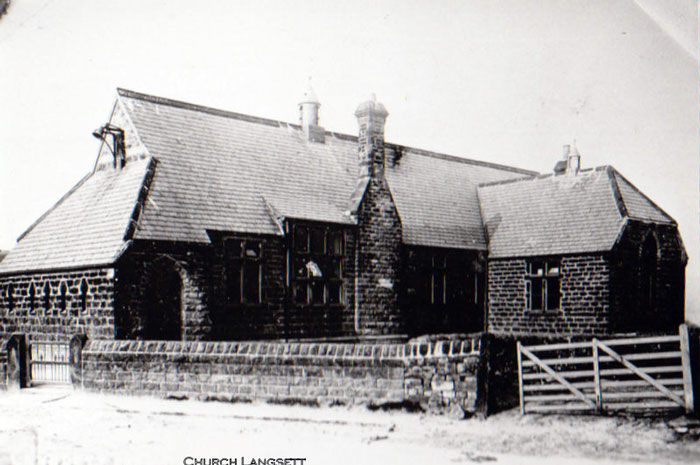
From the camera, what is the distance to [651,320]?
72.3ft

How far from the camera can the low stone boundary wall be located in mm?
11680

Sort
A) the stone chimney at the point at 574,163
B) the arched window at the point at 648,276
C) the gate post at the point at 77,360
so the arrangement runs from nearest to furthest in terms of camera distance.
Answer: the gate post at the point at 77,360, the arched window at the point at 648,276, the stone chimney at the point at 574,163

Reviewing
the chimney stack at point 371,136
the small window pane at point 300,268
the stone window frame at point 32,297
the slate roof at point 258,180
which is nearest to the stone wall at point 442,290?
the slate roof at point 258,180

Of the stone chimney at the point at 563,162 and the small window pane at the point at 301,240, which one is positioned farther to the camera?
the stone chimney at the point at 563,162

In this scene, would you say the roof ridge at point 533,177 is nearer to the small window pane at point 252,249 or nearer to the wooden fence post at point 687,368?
the small window pane at point 252,249

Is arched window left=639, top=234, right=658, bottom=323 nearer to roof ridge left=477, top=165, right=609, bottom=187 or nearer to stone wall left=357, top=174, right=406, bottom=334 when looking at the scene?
roof ridge left=477, top=165, right=609, bottom=187

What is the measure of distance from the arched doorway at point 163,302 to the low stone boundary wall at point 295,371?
263 cm

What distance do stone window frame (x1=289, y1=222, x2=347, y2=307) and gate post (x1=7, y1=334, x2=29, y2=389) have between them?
6980 millimetres

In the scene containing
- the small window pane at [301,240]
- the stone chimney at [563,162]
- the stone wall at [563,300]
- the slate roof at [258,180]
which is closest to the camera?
the slate roof at [258,180]

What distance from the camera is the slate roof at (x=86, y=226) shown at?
17203mm

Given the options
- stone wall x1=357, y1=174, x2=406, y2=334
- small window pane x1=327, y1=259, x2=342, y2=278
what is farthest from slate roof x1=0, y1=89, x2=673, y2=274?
small window pane x1=327, y1=259, x2=342, y2=278

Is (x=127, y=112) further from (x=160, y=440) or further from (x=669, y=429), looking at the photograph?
(x=669, y=429)

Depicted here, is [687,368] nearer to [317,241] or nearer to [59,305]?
[317,241]

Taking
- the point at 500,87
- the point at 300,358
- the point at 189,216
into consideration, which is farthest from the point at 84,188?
the point at 500,87
